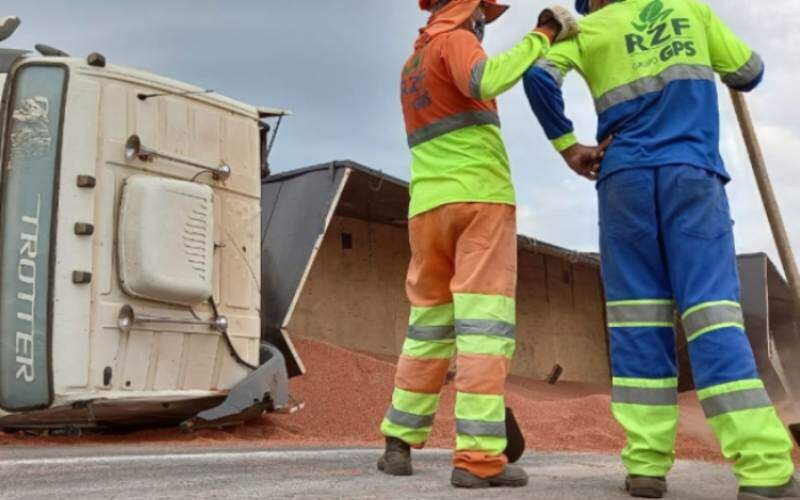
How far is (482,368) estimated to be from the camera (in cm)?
333

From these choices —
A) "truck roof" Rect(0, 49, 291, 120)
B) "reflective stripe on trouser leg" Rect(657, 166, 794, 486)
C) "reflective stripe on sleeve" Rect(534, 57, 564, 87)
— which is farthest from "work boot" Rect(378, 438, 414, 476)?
"truck roof" Rect(0, 49, 291, 120)

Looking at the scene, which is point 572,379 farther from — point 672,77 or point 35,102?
point 672,77

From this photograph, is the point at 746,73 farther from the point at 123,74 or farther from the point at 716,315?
the point at 123,74

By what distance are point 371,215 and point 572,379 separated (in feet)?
14.3

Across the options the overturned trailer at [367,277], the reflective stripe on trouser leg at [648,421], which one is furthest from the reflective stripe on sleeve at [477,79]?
the overturned trailer at [367,277]

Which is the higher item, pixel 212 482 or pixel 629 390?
pixel 629 390

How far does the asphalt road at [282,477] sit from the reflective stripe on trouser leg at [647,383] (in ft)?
0.55

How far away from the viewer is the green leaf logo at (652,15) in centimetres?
336

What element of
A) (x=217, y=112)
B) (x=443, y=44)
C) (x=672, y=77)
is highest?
(x=217, y=112)

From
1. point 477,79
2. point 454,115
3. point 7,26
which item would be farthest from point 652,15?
point 7,26

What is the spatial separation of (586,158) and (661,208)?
1.19ft

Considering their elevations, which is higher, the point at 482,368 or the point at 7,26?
the point at 7,26

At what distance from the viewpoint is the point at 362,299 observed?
10875mm

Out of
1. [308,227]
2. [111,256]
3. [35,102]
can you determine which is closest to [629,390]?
[111,256]
